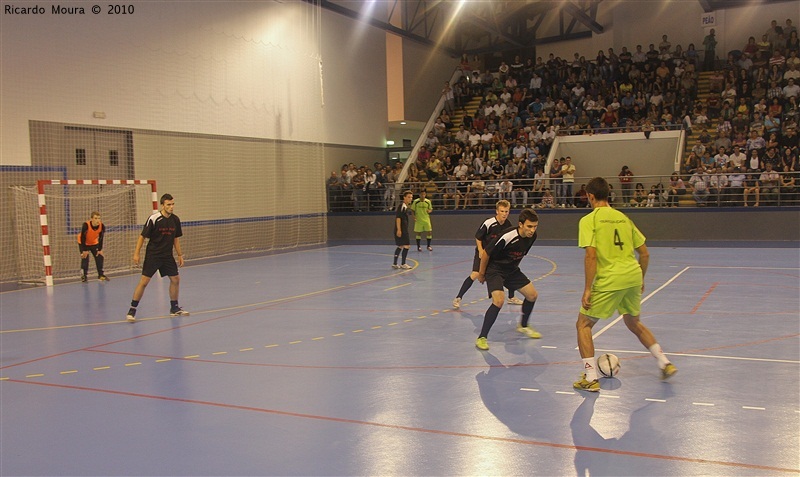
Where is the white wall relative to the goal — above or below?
above

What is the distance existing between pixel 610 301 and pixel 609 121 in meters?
21.8

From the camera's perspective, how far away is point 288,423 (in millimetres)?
5887

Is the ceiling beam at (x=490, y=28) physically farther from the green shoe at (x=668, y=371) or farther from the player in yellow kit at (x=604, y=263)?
the green shoe at (x=668, y=371)

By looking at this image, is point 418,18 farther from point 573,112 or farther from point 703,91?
point 703,91

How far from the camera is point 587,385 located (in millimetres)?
6559

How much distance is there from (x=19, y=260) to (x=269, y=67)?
414 inches

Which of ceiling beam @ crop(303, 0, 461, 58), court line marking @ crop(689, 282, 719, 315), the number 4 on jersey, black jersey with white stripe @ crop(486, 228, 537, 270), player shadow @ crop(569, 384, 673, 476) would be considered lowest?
player shadow @ crop(569, 384, 673, 476)

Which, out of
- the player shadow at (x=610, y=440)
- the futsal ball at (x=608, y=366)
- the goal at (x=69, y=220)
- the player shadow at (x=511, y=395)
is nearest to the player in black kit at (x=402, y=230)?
the goal at (x=69, y=220)

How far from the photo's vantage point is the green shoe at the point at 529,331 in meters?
9.11

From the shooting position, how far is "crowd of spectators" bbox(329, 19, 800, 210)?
23328 millimetres

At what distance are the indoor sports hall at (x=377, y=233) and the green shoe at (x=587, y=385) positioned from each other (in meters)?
0.16

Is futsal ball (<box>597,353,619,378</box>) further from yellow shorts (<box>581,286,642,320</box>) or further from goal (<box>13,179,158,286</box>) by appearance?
goal (<box>13,179,158,286</box>)

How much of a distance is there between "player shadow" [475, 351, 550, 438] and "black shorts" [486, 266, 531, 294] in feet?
3.38

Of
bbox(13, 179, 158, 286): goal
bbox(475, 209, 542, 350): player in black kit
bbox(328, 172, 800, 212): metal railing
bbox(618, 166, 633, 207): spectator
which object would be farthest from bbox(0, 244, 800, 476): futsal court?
bbox(618, 166, 633, 207): spectator
